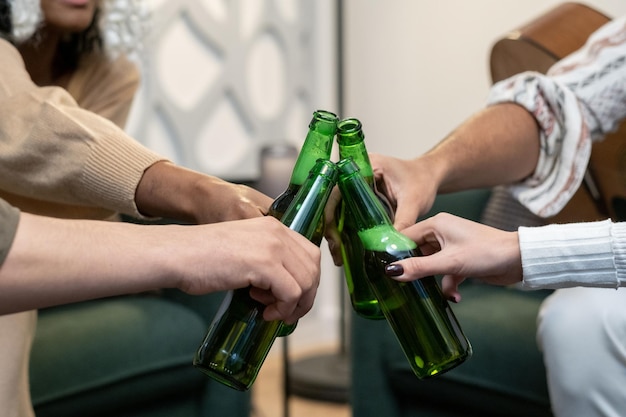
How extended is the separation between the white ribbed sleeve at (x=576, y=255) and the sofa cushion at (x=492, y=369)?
52 centimetres

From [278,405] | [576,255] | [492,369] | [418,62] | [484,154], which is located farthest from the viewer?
[418,62]

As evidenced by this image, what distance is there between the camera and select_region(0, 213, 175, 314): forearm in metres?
0.60

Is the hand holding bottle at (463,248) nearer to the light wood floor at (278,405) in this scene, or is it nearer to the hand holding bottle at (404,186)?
the hand holding bottle at (404,186)

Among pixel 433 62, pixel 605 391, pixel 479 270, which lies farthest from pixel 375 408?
pixel 433 62

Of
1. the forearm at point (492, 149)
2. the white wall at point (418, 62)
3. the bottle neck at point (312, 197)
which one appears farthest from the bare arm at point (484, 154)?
the white wall at point (418, 62)

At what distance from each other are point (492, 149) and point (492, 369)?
386 mm

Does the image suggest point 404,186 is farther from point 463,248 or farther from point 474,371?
point 474,371

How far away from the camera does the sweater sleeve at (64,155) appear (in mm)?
953

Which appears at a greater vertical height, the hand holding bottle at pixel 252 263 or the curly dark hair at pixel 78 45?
the hand holding bottle at pixel 252 263

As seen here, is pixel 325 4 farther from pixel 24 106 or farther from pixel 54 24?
pixel 24 106

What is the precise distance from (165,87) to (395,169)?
1.63 metres

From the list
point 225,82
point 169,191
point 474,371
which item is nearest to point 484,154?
point 474,371

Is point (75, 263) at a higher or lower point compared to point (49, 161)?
higher

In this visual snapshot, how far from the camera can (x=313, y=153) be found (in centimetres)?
77
